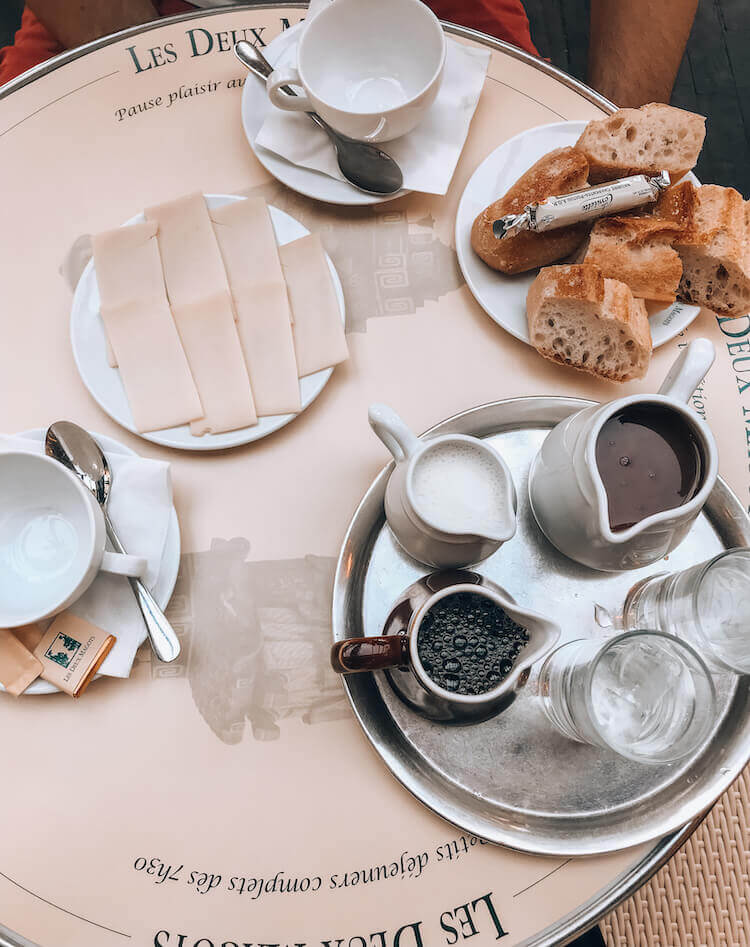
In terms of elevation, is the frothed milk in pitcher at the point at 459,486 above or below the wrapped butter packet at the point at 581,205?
below

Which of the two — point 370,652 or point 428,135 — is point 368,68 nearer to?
point 428,135

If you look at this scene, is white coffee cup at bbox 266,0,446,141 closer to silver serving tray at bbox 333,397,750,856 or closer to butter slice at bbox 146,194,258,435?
butter slice at bbox 146,194,258,435

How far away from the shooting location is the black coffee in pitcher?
2.04ft

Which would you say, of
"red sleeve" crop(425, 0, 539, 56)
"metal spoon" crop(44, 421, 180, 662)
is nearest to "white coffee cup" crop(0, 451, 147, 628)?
"metal spoon" crop(44, 421, 180, 662)

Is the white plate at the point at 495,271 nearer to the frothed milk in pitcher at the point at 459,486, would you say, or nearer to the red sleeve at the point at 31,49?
the frothed milk in pitcher at the point at 459,486

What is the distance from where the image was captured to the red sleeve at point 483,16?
1098 millimetres

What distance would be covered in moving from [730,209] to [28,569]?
838 mm

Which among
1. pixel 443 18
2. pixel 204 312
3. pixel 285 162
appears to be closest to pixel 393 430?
pixel 204 312

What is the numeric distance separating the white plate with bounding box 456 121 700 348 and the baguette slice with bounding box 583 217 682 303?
1.2 inches

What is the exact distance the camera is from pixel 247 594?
2.47ft

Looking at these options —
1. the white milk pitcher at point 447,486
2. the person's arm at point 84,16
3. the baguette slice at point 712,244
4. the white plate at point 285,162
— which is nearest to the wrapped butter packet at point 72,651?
the white milk pitcher at point 447,486

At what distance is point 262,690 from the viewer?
725mm

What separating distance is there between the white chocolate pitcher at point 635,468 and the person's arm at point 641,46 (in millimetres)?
665

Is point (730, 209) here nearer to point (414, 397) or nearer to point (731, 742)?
point (414, 397)
